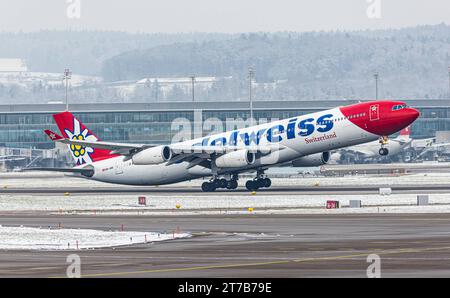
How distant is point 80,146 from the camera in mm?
100250

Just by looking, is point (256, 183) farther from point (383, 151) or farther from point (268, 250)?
point (268, 250)

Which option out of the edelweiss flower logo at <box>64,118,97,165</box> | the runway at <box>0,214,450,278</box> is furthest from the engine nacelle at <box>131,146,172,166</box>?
the runway at <box>0,214,450,278</box>

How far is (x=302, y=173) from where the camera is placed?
13925 cm

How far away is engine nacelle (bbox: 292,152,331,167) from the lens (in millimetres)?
95925

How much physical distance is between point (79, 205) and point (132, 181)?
58.7ft

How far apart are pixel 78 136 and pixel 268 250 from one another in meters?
55.1

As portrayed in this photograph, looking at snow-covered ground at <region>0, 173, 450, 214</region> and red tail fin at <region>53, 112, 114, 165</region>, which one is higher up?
red tail fin at <region>53, 112, 114, 165</region>

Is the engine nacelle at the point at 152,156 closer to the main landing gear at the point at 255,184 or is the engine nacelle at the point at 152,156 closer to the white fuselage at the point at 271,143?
the white fuselage at the point at 271,143

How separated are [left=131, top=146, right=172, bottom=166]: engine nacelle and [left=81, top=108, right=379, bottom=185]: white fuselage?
264 centimetres

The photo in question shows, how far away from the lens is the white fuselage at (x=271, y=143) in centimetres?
8950

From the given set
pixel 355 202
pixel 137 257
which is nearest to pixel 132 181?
pixel 355 202

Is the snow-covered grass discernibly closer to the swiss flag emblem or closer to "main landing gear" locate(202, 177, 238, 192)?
"main landing gear" locate(202, 177, 238, 192)

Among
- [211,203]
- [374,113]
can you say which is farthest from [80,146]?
[374,113]

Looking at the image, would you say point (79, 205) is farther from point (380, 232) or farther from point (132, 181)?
point (380, 232)
